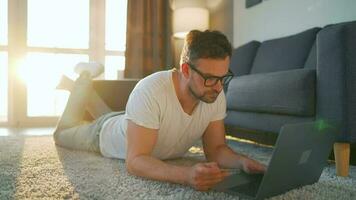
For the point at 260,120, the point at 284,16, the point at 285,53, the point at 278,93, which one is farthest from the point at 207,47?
the point at 284,16

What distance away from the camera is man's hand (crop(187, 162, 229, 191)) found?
100 centimetres

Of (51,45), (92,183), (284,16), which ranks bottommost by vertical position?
(92,183)

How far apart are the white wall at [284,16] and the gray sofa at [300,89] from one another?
0.25 meters

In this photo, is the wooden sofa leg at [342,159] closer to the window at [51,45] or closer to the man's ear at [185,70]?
the man's ear at [185,70]

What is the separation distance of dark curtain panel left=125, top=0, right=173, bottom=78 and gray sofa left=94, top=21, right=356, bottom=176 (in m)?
1.68

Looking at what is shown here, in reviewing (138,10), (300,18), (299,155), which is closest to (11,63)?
Answer: (138,10)

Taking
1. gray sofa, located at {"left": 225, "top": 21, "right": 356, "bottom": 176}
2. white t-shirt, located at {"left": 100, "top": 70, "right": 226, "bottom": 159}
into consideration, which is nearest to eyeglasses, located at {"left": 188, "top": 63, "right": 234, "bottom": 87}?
white t-shirt, located at {"left": 100, "top": 70, "right": 226, "bottom": 159}

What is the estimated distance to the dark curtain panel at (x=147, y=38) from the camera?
446cm

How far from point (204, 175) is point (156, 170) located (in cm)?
20

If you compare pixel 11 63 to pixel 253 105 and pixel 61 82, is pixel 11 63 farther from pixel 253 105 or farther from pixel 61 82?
pixel 253 105

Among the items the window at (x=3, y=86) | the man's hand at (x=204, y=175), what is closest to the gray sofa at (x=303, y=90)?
the man's hand at (x=204, y=175)

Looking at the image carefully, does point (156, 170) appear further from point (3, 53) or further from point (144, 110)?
point (3, 53)

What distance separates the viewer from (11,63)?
4.25m

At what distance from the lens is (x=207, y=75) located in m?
1.17
